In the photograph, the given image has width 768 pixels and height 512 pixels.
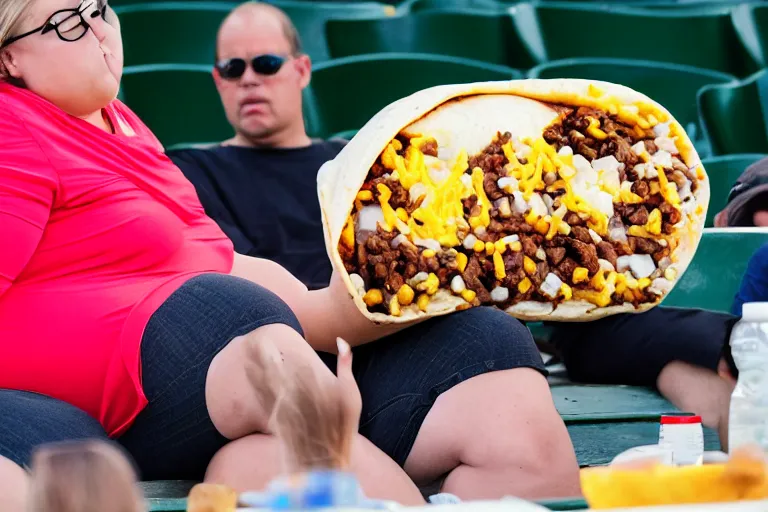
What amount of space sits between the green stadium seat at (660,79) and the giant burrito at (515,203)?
1644mm

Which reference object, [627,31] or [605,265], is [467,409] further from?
[627,31]

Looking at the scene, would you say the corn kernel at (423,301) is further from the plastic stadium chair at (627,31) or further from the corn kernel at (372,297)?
the plastic stadium chair at (627,31)

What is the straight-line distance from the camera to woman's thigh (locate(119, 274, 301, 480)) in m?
1.11

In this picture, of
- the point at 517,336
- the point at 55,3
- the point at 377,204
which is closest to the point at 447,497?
the point at 517,336

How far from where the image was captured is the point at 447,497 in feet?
3.71

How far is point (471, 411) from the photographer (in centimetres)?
121

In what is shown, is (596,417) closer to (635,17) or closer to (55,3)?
(55,3)

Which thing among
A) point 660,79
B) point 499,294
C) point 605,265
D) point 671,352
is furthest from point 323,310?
point 660,79

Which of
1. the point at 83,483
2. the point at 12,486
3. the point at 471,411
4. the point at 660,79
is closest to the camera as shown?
the point at 83,483

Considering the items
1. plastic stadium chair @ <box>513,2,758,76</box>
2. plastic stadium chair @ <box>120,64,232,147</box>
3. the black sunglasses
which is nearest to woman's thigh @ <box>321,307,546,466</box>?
the black sunglasses

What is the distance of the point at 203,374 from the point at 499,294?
36 cm

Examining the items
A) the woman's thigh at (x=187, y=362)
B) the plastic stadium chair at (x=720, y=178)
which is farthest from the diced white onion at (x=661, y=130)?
the plastic stadium chair at (x=720, y=178)

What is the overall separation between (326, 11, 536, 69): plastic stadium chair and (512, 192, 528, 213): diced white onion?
2103mm

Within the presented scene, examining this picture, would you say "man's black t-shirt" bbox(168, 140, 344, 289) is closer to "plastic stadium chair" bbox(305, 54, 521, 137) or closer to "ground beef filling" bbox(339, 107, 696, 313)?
"ground beef filling" bbox(339, 107, 696, 313)
